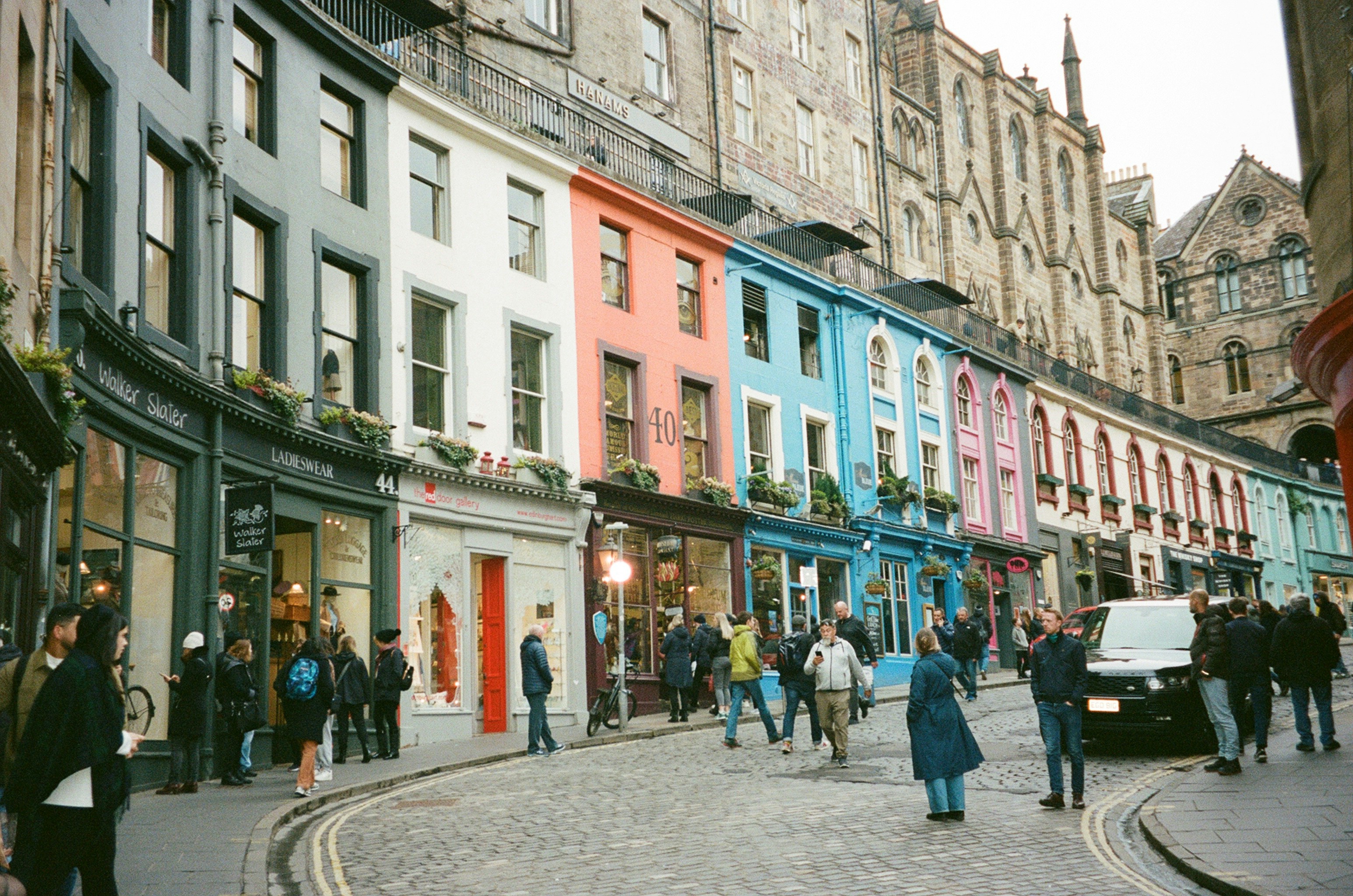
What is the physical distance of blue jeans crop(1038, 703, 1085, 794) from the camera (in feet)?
40.0

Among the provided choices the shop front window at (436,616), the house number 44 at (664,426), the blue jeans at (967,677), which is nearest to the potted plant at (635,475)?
the house number 44 at (664,426)

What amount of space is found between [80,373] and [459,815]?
554cm

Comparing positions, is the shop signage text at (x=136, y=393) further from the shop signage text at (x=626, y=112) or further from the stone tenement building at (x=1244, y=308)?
the stone tenement building at (x=1244, y=308)

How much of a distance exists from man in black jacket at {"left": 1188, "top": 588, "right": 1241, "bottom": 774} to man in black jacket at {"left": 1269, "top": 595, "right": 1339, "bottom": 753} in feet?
5.32

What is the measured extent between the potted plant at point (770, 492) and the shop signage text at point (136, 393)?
14.0 meters

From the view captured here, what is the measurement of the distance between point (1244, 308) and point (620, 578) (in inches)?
2228

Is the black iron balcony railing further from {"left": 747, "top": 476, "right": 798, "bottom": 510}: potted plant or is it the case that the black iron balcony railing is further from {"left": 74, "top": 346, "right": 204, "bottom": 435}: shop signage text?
{"left": 74, "top": 346, "right": 204, "bottom": 435}: shop signage text

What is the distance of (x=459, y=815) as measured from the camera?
12562 mm

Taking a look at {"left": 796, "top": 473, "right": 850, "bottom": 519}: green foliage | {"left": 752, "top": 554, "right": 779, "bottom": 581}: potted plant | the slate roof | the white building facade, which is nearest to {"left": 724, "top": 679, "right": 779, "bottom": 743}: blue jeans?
the white building facade

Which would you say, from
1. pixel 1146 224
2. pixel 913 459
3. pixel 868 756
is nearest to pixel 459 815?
pixel 868 756

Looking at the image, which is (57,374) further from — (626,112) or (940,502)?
(940,502)

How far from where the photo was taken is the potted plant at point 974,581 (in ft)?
116

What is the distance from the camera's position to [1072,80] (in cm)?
5956

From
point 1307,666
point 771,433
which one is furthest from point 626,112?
point 1307,666
